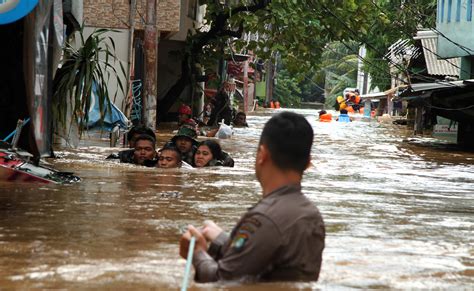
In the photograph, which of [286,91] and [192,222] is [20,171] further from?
[286,91]

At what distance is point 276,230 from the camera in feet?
13.5

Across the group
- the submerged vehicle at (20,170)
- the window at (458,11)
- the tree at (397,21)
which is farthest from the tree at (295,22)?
the submerged vehicle at (20,170)

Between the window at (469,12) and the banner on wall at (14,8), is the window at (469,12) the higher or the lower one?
the higher one

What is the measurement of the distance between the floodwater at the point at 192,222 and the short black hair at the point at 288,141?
0.57 m

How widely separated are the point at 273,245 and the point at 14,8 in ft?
17.3

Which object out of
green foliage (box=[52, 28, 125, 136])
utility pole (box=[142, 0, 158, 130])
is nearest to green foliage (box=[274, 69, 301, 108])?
utility pole (box=[142, 0, 158, 130])

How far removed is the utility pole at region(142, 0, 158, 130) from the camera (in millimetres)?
18469

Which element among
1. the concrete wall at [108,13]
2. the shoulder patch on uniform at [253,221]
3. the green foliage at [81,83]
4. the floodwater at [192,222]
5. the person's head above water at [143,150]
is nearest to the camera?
the shoulder patch on uniform at [253,221]

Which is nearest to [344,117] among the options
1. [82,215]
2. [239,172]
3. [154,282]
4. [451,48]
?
[451,48]

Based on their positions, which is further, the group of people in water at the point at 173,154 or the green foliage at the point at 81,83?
the group of people in water at the point at 173,154

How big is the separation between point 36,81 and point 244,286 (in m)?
7.78

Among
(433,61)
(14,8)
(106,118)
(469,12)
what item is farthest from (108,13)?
(433,61)

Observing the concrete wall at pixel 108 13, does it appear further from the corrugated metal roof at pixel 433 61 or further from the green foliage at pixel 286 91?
the green foliage at pixel 286 91

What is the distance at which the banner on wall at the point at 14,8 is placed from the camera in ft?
28.2
